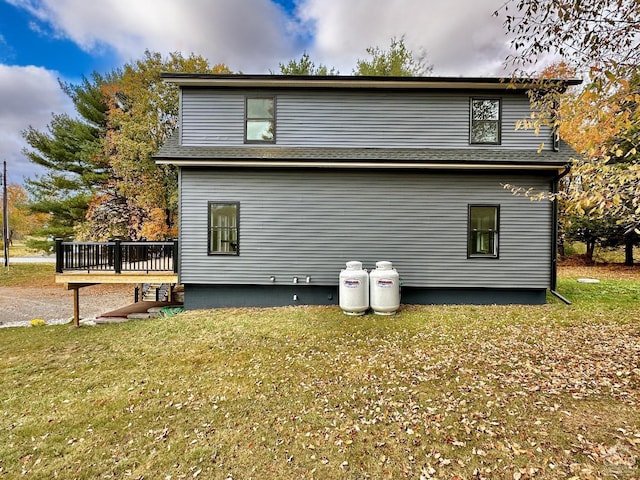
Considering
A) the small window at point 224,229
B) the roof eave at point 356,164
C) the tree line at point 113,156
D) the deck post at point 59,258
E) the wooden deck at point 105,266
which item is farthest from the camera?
the tree line at point 113,156

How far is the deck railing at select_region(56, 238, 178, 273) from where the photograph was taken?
8.12 meters

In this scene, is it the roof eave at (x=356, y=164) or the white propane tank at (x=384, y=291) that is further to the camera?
the roof eave at (x=356, y=164)

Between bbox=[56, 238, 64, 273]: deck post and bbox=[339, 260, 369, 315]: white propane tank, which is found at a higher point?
bbox=[56, 238, 64, 273]: deck post

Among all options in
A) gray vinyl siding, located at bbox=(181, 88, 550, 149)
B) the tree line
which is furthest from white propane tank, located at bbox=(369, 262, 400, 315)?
the tree line

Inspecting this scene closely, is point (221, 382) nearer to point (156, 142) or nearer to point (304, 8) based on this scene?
point (156, 142)

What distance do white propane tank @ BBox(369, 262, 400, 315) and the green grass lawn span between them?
0.52 meters

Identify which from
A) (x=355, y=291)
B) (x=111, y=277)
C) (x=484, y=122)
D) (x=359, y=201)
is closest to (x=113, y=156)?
(x=111, y=277)

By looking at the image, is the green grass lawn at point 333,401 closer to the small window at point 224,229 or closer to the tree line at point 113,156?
the small window at point 224,229

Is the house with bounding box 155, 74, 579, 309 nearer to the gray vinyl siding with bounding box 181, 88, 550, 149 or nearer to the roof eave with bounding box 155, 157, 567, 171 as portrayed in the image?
the gray vinyl siding with bounding box 181, 88, 550, 149

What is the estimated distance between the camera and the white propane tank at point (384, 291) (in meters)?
7.19

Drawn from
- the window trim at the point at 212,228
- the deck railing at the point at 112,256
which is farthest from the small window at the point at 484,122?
the deck railing at the point at 112,256

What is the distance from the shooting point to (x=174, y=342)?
6141 millimetres

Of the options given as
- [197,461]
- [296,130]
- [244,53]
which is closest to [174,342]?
[197,461]

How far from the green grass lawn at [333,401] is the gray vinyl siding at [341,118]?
4.88 meters
